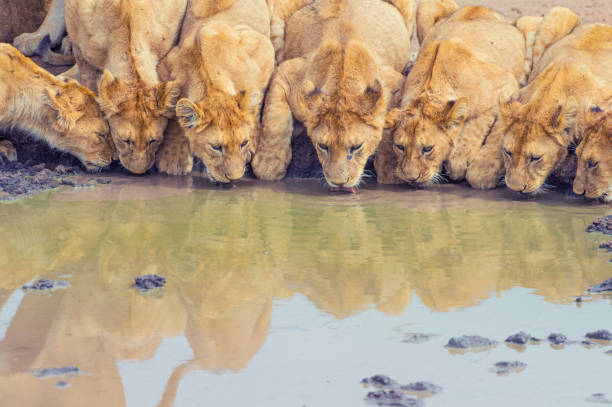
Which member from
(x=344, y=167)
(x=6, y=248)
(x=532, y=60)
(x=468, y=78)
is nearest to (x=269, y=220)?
(x=344, y=167)

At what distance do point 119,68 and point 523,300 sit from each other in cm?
534

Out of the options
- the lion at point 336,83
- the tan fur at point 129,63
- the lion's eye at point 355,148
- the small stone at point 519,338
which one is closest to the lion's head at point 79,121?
the tan fur at point 129,63

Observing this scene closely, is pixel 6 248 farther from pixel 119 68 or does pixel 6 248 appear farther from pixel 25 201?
pixel 119 68

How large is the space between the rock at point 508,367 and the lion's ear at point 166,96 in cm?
544

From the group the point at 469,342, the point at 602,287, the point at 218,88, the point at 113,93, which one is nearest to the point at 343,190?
the point at 218,88

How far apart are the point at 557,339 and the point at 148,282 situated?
238 centimetres

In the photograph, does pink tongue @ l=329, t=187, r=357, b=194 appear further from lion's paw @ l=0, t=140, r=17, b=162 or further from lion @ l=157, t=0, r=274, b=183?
lion's paw @ l=0, t=140, r=17, b=162

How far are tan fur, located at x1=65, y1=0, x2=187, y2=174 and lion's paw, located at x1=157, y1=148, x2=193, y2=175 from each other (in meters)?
0.15

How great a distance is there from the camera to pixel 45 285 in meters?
5.70

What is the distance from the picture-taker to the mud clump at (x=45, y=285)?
5672 millimetres

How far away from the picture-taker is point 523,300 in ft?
18.0

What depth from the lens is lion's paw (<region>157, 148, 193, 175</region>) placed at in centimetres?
970

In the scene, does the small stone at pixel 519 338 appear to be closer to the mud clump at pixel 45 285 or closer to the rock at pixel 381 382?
the rock at pixel 381 382

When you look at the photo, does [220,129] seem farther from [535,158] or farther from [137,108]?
[535,158]
